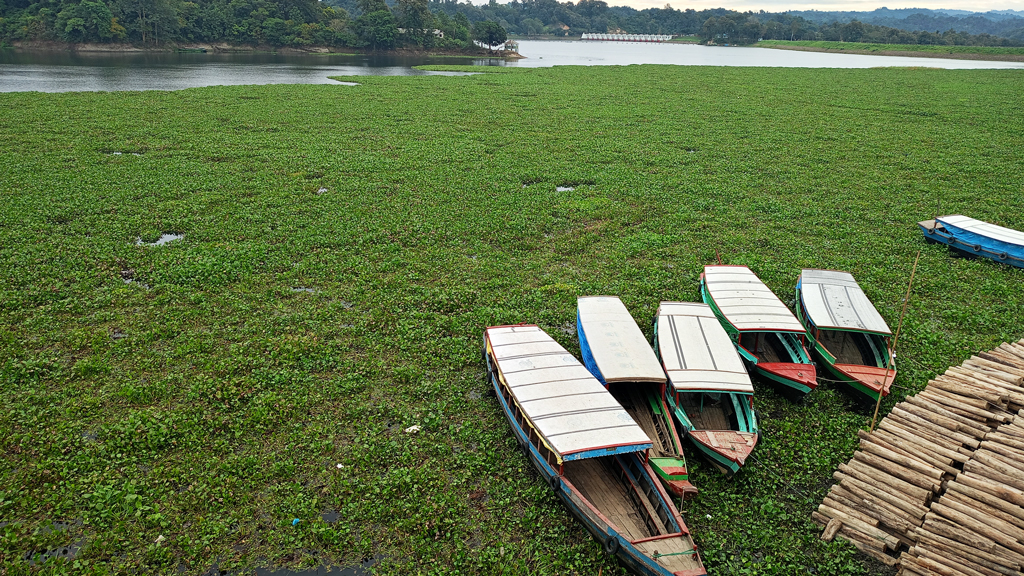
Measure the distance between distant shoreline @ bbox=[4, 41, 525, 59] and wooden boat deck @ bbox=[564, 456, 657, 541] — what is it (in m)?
133

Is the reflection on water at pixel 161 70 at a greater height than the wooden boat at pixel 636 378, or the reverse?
the reflection on water at pixel 161 70

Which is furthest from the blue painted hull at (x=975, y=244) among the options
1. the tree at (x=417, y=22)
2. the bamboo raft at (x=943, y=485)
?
the tree at (x=417, y=22)

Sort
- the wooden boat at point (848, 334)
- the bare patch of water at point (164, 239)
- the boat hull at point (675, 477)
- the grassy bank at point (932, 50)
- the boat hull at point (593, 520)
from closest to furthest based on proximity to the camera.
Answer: the boat hull at point (593, 520)
the boat hull at point (675, 477)
the wooden boat at point (848, 334)
the bare patch of water at point (164, 239)
the grassy bank at point (932, 50)

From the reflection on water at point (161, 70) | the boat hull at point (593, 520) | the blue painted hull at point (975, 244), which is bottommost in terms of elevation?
the boat hull at point (593, 520)

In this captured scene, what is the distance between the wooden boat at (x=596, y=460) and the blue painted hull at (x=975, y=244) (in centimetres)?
1917

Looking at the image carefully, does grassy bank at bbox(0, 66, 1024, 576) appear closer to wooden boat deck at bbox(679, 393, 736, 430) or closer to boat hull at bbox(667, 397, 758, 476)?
boat hull at bbox(667, 397, 758, 476)

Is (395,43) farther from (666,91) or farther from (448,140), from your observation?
(448,140)

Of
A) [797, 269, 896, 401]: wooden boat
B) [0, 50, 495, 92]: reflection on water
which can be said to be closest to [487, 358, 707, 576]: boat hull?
[797, 269, 896, 401]: wooden boat

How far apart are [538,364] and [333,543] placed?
5515 mm

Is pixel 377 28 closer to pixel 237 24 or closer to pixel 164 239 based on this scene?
pixel 237 24

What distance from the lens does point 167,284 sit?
730 inches

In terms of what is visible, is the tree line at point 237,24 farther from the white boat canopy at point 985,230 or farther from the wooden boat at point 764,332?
the white boat canopy at point 985,230

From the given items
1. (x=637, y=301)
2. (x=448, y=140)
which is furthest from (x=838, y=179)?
(x=448, y=140)

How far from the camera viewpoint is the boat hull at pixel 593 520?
9.25 m
